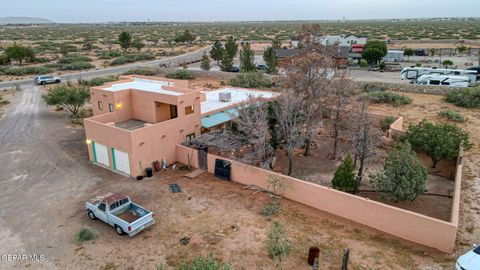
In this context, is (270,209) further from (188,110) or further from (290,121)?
(188,110)

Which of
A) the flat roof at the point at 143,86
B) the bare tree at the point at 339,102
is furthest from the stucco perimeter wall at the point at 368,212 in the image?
the flat roof at the point at 143,86

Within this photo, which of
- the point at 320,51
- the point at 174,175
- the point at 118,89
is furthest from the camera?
the point at 320,51

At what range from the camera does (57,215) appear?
16344 millimetres

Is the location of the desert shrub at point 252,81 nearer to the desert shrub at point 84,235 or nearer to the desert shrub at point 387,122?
the desert shrub at point 387,122

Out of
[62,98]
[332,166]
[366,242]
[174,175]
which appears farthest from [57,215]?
[62,98]

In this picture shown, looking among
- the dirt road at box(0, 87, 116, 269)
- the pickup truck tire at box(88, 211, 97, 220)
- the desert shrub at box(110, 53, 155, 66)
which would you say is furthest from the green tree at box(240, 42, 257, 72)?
the pickup truck tire at box(88, 211, 97, 220)

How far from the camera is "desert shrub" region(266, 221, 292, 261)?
42.8 ft

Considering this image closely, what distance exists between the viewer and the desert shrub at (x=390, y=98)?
117 ft

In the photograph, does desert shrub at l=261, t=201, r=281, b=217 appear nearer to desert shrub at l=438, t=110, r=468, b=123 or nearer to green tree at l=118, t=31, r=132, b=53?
desert shrub at l=438, t=110, r=468, b=123

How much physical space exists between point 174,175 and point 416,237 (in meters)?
13.4

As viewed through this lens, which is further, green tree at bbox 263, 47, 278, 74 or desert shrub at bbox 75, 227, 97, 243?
green tree at bbox 263, 47, 278, 74

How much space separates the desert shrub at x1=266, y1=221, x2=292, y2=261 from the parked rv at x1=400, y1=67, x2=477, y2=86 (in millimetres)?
39865

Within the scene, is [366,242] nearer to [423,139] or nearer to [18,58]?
[423,139]

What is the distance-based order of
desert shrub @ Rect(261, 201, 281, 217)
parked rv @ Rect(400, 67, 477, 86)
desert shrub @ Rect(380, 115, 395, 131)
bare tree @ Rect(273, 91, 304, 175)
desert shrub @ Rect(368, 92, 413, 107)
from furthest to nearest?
parked rv @ Rect(400, 67, 477, 86)
desert shrub @ Rect(368, 92, 413, 107)
desert shrub @ Rect(380, 115, 395, 131)
bare tree @ Rect(273, 91, 304, 175)
desert shrub @ Rect(261, 201, 281, 217)
